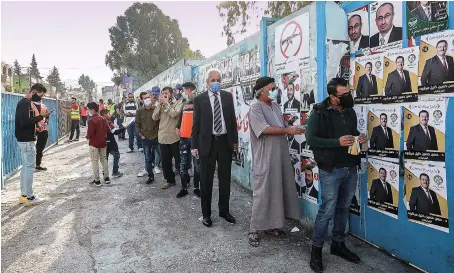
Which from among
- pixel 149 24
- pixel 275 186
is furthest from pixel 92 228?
pixel 149 24

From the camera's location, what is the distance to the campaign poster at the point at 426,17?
2.66 m

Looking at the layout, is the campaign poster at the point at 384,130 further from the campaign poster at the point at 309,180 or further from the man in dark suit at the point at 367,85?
the campaign poster at the point at 309,180

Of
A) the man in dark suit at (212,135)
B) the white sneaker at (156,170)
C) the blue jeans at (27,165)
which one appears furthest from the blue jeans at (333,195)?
the white sneaker at (156,170)

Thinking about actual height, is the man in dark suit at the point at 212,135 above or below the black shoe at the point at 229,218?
above

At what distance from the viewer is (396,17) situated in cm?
306

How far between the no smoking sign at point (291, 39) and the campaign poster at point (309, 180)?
137 cm

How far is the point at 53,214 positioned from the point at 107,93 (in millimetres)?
94178

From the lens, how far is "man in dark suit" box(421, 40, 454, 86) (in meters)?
2.62

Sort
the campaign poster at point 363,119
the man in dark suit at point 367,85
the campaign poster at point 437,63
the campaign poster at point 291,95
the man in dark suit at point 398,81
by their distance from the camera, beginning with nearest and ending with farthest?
the campaign poster at point 437,63 → the man in dark suit at point 398,81 → the man in dark suit at point 367,85 → the campaign poster at point 363,119 → the campaign poster at point 291,95

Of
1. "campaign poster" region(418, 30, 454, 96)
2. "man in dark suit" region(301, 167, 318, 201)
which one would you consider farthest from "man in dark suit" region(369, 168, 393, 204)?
"campaign poster" region(418, 30, 454, 96)

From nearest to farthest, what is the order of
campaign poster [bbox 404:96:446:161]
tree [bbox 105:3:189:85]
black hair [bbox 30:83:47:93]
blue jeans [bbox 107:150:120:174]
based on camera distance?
campaign poster [bbox 404:96:446:161]
black hair [bbox 30:83:47:93]
blue jeans [bbox 107:150:120:174]
tree [bbox 105:3:189:85]

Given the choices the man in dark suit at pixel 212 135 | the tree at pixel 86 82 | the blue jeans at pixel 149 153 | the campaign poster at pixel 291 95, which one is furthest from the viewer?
the tree at pixel 86 82

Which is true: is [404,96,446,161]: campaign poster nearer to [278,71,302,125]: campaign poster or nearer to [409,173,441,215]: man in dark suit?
[409,173,441,215]: man in dark suit

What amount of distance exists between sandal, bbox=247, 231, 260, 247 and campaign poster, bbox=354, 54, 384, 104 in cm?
185
